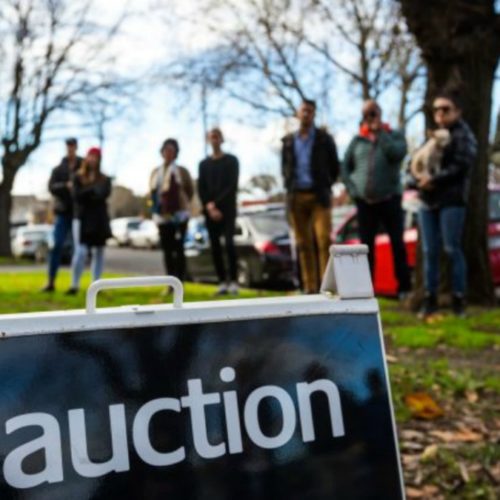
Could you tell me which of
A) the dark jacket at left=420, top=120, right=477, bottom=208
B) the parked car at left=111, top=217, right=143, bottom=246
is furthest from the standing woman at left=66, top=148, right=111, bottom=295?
the parked car at left=111, top=217, right=143, bottom=246

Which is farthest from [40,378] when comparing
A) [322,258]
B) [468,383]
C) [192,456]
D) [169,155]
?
[169,155]

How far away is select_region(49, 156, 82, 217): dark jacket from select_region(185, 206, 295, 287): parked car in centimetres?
468

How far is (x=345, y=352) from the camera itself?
77.2 inches

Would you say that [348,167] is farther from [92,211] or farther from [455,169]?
[92,211]

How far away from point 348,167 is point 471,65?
146 centimetres

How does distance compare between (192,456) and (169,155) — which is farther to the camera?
(169,155)

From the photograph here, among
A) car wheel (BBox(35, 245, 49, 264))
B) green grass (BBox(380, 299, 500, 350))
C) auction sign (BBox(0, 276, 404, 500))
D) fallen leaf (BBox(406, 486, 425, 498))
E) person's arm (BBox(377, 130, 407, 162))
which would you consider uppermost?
person's arm (BBox(377, 130, 407, 162))

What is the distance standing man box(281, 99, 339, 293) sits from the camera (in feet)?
25.6

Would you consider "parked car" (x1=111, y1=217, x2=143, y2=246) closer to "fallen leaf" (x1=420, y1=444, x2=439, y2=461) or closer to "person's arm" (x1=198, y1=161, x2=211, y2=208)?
"person's arm" (x1=198, y1=161, x2=211, y2=208)

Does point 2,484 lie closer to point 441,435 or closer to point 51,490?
point 51,490

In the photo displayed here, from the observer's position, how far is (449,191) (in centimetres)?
679

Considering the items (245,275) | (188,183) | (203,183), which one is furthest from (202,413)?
(245,275)

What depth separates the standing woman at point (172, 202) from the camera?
30.7 feet

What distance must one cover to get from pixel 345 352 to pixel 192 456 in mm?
411
